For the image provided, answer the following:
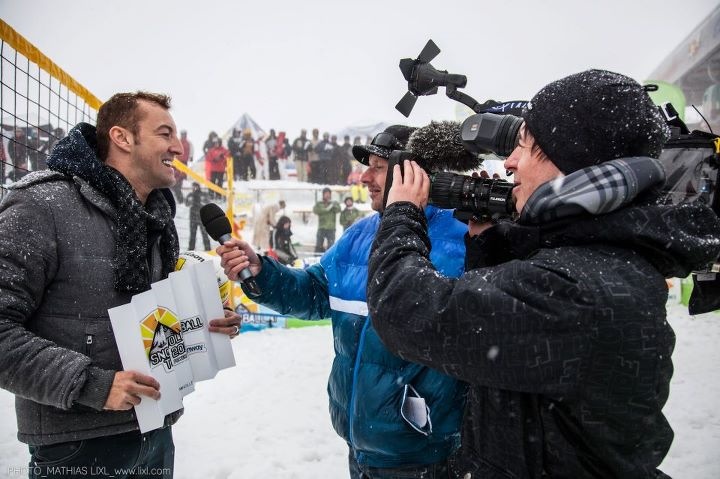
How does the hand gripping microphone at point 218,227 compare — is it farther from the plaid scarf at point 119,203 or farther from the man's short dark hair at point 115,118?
the man's short dark hair at point 115,118

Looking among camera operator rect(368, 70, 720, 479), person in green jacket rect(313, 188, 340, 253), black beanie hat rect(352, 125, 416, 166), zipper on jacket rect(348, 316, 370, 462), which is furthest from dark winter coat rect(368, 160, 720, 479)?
person in green jacket rect(313, 188, 340, 253)

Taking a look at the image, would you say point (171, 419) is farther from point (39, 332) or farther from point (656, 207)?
point (656, 207)

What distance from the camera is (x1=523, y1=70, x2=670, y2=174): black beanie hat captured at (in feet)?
3.22

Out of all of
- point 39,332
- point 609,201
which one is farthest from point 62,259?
point 609,201

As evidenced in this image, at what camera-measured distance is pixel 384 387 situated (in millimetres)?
1701

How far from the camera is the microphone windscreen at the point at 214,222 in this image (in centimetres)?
191

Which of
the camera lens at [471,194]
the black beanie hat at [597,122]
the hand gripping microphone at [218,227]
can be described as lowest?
the hand gripping microphone at [218,227]

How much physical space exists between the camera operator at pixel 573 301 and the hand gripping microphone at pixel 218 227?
978mm

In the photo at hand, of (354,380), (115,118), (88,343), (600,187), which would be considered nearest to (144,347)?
(88,343)

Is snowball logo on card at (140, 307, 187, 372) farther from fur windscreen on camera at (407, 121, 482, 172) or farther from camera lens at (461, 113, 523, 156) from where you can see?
camera lens at (461, 113, 523, 156)

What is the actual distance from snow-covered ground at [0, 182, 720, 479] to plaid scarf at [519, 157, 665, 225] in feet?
10.2

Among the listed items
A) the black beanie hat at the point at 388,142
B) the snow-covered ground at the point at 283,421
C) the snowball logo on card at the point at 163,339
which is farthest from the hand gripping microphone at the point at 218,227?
the snow-covered ground at the point at 283,421

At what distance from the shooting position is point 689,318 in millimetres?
8023

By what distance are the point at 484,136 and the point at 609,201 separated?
46cm
